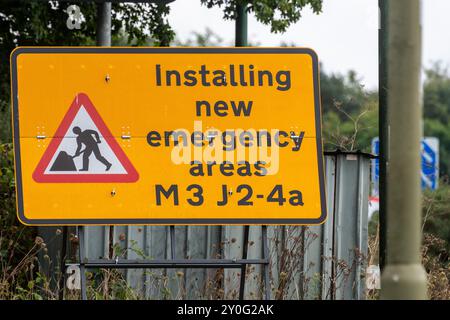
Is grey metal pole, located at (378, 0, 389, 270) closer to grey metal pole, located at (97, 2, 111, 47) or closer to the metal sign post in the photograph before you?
the metal sign post

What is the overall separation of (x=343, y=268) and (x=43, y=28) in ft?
25.0

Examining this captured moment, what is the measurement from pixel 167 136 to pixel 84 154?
0.69 m

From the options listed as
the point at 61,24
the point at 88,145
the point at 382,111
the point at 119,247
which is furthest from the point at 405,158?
the point at 61,24

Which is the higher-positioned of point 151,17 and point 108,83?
point 151,17

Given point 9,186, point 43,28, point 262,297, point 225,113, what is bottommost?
point 262,297

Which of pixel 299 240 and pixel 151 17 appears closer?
pixel 299 240

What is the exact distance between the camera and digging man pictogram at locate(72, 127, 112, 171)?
916cm

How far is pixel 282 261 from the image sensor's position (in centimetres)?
1096

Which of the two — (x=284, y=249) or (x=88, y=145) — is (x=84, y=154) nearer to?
(x=88, y=145)

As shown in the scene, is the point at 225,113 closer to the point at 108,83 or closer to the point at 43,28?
the point at 108,83

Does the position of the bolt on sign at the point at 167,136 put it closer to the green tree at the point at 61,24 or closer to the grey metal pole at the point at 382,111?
the grey metal pole at the point at 382,111
